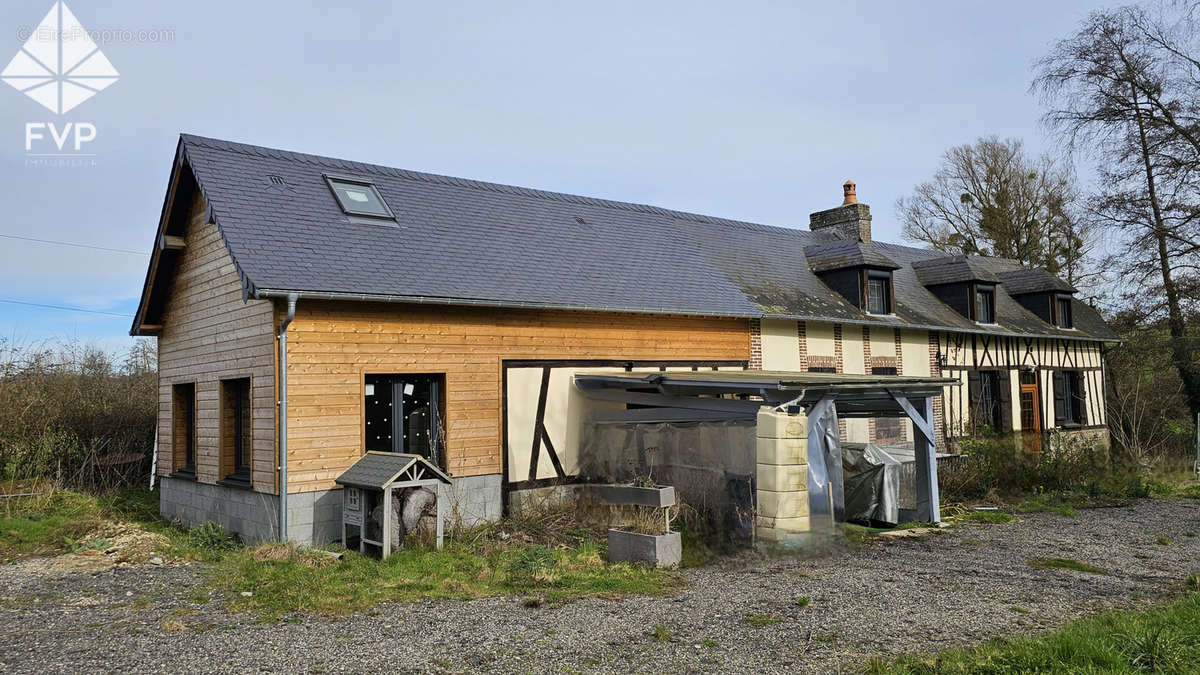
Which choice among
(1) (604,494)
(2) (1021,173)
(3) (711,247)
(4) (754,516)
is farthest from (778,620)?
(2) (1021,173)

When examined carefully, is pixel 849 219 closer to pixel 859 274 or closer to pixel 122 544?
pixel 859 274

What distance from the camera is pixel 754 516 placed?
899 cm

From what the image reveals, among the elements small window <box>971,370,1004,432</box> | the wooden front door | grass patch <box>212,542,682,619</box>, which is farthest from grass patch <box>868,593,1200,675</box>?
the wooden front door

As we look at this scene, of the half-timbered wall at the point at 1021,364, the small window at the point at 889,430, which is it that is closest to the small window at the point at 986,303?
the half-timbered wall at the point at 1021,364

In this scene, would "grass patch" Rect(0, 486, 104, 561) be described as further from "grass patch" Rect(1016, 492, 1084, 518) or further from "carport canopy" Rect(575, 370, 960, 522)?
"grass patch" Rect(1016, 492, 1084, 518)

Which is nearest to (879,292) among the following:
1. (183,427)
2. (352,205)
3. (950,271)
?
(950,271)

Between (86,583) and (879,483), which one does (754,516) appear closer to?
(879,483)

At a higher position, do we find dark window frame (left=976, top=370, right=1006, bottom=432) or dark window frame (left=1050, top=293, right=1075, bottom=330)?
dark window frame (left=1050, top=293, right=1075, bottom=330)

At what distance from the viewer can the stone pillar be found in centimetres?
866

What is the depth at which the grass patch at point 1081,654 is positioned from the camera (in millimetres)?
4766

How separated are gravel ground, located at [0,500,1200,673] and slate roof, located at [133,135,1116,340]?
11.8 feet

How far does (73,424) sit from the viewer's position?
14.1 m

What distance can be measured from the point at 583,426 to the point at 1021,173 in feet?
81.6

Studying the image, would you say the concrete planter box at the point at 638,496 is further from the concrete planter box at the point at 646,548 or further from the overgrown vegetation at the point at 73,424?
the overgrown vegetation at the point at 73,424
